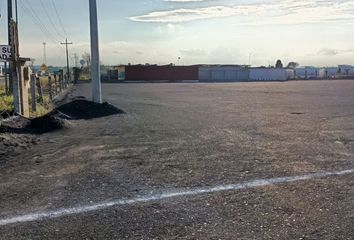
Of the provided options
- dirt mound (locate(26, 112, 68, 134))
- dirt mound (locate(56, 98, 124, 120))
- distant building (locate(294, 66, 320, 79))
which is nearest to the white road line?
dirt mound (locate(26, 112, 68, 134))

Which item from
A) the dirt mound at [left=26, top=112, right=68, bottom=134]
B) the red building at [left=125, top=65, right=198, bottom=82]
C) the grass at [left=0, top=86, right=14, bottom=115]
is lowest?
the dirt mound at [left=26, top=112, right=68, bottom=134]

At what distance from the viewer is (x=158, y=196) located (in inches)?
252

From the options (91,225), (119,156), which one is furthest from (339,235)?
(119,156)

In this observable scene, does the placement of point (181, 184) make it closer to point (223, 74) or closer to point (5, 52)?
point (5, 52)

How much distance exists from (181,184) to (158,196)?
2.43ft

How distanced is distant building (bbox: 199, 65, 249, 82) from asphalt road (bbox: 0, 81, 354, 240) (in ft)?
266

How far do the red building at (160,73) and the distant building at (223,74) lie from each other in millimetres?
2353

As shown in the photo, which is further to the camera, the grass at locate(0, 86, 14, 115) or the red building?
the red building

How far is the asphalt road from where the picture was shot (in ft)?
16.8

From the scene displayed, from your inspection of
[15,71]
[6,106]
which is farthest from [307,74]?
[15,71]

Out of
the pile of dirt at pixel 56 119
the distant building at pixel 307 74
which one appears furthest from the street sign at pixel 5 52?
the distant building at pixel 307 74

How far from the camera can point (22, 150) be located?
33.2 ft

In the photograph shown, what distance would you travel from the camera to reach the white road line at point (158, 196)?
5516 millimetres

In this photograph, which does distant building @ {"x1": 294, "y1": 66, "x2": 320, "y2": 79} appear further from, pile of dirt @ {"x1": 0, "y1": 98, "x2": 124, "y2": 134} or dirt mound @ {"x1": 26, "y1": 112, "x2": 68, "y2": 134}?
dirt mound @ {"x1": 26, "y1": 112, "x2": 68, "y2": 134}
